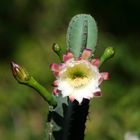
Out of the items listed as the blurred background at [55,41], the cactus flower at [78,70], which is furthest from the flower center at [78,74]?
the blurred background at [55,41]

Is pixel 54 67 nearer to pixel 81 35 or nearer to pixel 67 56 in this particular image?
pixel 67 56

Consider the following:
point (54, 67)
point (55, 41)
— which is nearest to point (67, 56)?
point (54, 67)

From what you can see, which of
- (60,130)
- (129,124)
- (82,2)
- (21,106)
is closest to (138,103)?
(129,124)

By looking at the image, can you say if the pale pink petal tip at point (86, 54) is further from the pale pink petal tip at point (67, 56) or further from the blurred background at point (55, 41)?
the blurred background at point (55, 41)

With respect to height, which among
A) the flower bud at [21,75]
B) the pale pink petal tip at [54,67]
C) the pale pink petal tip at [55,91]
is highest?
the pale pink petal tip at [54,67]

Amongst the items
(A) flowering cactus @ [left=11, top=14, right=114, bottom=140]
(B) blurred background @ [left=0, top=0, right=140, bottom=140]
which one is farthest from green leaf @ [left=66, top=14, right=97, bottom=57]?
(B) blurred background @ [left=0, top=0, right=140, bottom=140]

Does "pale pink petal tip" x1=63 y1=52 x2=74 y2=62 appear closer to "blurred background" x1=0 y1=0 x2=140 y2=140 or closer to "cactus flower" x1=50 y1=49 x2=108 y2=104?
"cactus flower" x1=50 y1=49 x2=108 y2=104

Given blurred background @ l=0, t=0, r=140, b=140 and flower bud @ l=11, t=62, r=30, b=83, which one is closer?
flower bud @ l=11, t=62, r=30, b=83
